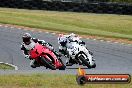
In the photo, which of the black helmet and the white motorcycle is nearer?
the black helmet

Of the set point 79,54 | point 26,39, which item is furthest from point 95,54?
point 26,39

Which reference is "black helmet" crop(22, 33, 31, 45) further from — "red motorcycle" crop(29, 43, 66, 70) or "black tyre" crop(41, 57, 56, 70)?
"black tyre" crop(41, 57, 56, 70)

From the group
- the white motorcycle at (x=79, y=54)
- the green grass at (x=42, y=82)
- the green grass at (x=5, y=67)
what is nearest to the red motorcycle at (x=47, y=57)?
the white motorcycle at (x=79, y=54)

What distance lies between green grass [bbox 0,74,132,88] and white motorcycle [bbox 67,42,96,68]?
1.26 metres

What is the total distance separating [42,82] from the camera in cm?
1342

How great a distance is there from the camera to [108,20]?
142ft


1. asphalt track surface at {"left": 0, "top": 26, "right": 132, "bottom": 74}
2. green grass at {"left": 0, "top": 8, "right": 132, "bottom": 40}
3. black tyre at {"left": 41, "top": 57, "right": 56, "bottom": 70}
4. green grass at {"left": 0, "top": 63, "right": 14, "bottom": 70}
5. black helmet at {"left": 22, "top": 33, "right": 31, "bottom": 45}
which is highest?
black helmet at {"left": 22, "top": 33, "right": 31, "bottom": 45}

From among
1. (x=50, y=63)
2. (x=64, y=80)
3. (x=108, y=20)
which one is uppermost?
(x=50, y=63)

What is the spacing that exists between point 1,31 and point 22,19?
9133mm

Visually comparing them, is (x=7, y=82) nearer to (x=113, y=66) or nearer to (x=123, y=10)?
(x=113, y=66)

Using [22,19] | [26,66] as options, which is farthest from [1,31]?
[26,66]

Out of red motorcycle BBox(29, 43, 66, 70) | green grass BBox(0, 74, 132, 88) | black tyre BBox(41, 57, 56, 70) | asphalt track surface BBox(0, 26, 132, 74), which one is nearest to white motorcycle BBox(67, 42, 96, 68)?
red motorcycle BBox(29, 43, 66, 70)

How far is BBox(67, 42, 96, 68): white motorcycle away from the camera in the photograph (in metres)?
11.2

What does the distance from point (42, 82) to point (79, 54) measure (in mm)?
2577
